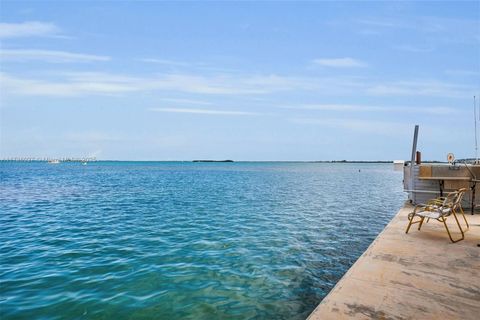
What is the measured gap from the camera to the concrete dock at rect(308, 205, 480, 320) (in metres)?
3.50

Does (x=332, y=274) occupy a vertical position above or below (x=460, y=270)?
below

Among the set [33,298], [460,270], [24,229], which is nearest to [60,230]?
[24,229]

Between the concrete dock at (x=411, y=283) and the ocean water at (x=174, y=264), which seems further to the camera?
the ocean water at (x=174, y=264)

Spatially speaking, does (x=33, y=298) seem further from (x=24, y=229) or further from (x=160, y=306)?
(x=24, y=229)

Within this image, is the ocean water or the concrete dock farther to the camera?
the ocean water

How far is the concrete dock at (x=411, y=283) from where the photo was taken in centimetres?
350

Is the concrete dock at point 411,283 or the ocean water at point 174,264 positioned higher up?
the concrete dock at point 411,283

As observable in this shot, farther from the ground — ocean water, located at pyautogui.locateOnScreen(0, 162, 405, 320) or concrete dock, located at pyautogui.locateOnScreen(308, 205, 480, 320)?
concrete dock, located at pyautogui.locateOnScreen(308, 205, 480, 320)

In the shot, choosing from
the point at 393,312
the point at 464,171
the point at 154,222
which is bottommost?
the point at 154,222

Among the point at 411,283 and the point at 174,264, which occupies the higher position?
the point at 411,283

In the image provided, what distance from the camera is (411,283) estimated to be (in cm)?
434

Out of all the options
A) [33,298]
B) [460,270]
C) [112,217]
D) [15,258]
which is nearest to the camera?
[460,270]

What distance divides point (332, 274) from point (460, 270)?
106 inches

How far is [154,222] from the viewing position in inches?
530
